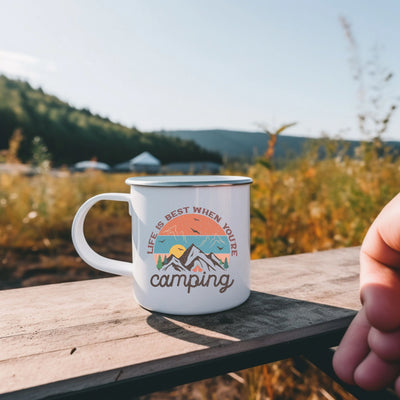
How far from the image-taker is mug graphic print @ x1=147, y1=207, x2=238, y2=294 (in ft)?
2.30

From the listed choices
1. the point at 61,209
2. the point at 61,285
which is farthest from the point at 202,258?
the point at 61,209

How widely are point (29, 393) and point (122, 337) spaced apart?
0.59 ft

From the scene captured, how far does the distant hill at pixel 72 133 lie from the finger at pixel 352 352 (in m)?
24.3

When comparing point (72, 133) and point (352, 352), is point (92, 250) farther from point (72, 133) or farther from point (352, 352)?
point (72, 133)

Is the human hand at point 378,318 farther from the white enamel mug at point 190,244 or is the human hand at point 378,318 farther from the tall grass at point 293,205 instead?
the tall grass at point 293,205

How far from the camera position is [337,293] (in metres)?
0.86

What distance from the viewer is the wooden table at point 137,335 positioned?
541 mm

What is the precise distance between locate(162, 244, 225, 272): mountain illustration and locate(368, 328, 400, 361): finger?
12.1 inches

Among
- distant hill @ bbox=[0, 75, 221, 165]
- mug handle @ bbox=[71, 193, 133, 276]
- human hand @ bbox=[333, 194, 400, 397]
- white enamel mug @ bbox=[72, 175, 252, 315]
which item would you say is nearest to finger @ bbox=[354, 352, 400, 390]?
human hand @ bbox=[333, 194, 400, 397]

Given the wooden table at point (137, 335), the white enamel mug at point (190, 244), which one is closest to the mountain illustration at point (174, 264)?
the white enamel mug at point (190, 244)

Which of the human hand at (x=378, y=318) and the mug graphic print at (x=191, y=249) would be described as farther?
the mug graphic print at (x=191, y=249)

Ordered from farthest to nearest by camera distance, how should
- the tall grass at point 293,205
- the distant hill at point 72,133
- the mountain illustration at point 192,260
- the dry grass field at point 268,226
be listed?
the distant hill at point 72,133 < the tall grass at point 293,205 < the dry grass field at point 268,226 < the mountain illustration at point 192,260

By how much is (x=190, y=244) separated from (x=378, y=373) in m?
0.37

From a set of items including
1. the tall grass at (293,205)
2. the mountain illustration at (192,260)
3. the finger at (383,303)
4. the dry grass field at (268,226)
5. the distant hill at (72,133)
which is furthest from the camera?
the distant hill at (72,133)
